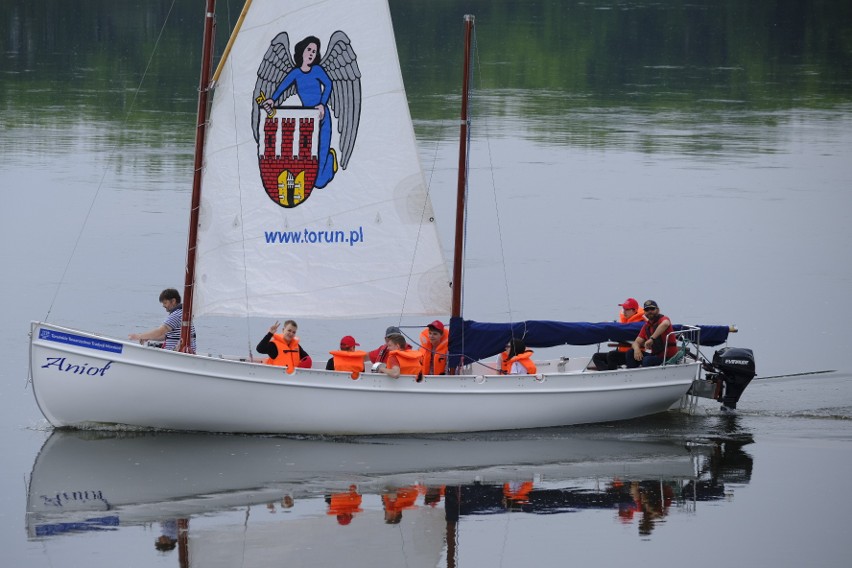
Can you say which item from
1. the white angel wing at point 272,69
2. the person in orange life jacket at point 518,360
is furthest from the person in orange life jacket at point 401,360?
the white angel wing at point 272,69

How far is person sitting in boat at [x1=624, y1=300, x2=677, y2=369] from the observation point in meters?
25.3

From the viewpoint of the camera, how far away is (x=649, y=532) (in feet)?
67.2

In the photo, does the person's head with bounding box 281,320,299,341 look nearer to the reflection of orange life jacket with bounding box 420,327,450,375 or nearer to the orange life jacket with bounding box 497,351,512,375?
the reflection of orange life jacket with bounding box 420,327,450,375

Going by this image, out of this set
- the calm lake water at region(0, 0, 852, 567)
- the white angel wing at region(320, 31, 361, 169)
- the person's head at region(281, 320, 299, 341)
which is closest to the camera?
the calm lake water at region(0, 0, 852, 567)

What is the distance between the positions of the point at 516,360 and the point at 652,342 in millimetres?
2437

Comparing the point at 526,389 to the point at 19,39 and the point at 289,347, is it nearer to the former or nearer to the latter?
the point at 289,347

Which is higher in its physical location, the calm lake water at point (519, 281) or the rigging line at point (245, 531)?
the calm lake water at point (519, 281)

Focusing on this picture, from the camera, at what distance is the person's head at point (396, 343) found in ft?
78.4

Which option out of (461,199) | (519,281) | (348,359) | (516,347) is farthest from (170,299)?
(519,281)

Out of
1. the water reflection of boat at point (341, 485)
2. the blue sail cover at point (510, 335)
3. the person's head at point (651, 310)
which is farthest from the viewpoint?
the person's head at point (651, 310)

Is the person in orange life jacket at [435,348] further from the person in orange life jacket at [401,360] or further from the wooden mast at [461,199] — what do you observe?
the person in orange life jacket at [401,360]

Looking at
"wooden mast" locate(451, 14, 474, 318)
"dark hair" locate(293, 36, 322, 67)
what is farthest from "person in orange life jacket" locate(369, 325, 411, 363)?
"dark hair" locate(293, 36, 322, 67)

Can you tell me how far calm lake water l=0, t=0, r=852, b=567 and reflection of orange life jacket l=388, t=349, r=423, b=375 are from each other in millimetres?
1142

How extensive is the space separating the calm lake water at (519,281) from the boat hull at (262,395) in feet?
1.16
